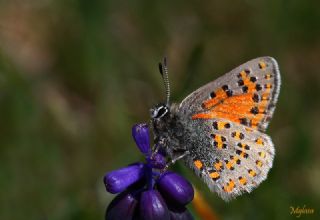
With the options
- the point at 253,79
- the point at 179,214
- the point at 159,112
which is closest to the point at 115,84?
the point at 159,112

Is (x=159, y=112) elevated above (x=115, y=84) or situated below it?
below

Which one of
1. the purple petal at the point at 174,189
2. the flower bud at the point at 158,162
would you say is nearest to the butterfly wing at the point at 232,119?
the flower bud at the point at 158,162

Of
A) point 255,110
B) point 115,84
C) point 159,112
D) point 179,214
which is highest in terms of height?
point 115,84

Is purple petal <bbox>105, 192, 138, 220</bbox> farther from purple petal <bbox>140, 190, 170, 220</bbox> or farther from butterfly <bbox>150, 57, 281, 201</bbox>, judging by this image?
butterfly <bbox>150, 57, 281, 201</bbox>

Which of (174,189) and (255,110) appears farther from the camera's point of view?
(255,110)

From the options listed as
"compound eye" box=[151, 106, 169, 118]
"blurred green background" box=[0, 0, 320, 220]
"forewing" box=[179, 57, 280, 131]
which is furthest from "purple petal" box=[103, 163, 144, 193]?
Answer: "blurred green background" box=[0, 0, 320, 220]

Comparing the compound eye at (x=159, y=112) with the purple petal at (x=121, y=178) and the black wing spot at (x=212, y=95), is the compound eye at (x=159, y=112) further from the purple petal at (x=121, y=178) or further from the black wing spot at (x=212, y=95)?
the purple petal at (x=121, y=178)

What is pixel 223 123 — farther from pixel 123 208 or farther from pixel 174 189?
pixel 123 208
